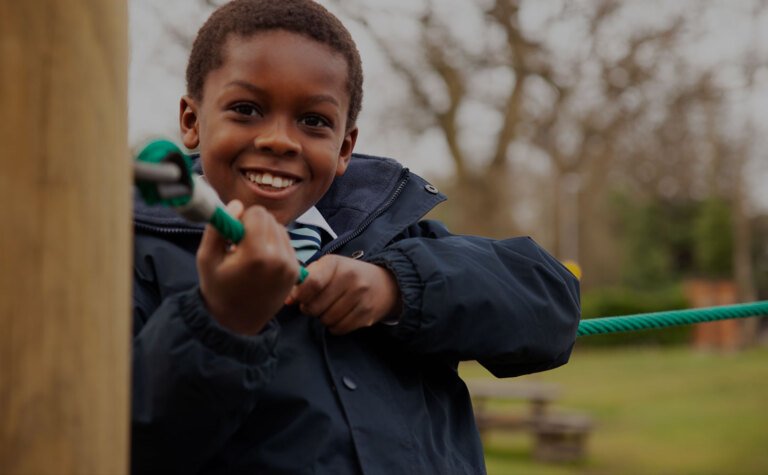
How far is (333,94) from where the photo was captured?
158 cm

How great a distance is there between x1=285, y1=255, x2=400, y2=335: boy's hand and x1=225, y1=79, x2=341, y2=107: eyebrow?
0.28 metres

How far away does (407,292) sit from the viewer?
57.4 inches

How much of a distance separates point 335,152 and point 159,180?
62 cm

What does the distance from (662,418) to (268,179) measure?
1085 centimetres

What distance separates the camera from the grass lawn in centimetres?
895

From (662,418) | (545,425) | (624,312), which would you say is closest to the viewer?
(545,425)

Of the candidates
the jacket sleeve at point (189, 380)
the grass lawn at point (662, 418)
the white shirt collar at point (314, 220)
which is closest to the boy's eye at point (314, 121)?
the white shirt collar at point (314, 220)

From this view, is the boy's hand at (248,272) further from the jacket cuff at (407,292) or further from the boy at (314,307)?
the jacket cuff at (407,292)

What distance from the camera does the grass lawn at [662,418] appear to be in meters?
8.95

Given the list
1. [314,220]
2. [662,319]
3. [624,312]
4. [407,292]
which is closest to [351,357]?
[407,292]

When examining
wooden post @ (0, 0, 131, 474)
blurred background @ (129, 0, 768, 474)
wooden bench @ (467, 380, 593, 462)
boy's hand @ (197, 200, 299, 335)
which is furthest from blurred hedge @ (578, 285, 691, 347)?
wooden post @ (0, 0, 131, 474)

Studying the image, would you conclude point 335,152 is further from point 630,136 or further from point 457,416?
point 630,136

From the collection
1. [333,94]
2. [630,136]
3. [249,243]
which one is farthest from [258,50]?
[630,136]

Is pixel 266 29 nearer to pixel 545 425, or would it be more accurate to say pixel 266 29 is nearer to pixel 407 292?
pixel 407 292
